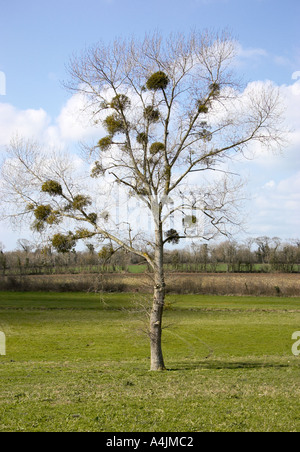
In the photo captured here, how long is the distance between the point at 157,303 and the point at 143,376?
2.22m

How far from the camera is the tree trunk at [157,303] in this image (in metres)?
13.8

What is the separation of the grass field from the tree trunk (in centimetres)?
45

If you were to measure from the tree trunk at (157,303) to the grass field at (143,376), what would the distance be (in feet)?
1.46

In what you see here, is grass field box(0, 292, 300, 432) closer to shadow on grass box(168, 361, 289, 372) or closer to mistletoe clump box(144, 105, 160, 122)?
shadow on grass box(168, 361, 289, 372)

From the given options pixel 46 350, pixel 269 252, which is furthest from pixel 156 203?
pixel 269 252

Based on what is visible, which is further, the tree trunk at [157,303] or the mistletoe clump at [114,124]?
the mistletoe clump at [114,124]

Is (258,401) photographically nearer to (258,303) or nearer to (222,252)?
(258,303)

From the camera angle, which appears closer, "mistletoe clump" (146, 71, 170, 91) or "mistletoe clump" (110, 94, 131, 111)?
"mistletoe clump" (146, 71, 170, 91)

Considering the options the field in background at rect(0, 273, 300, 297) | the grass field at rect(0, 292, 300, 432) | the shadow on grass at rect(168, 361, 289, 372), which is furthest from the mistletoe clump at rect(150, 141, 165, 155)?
the field in background at rect(0, 273, 300, 297)

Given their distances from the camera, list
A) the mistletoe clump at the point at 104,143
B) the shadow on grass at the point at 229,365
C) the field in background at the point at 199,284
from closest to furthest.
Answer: the mistletoe clump at the point at 104,143 → the shadow on grass at the point at 229,365 → the field in background at the point at 199,284

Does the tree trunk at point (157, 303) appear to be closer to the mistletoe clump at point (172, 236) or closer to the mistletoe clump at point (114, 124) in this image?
the mistletoe clump at point (172, 236)

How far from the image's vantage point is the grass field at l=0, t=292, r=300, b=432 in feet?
22.3

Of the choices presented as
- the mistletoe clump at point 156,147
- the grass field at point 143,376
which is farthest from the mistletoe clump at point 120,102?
the grass field at point 143,376

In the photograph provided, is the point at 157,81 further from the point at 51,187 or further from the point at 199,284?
the point at 199,284
